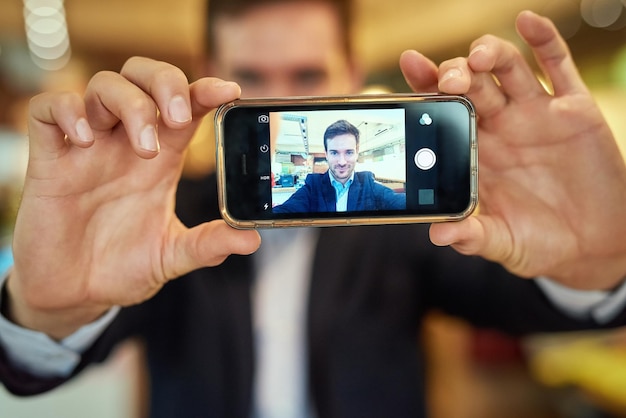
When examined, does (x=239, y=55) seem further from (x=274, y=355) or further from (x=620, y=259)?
(x=620, y=259)

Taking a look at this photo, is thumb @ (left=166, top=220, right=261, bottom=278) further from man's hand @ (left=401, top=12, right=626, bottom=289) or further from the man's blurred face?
the man's blurred face

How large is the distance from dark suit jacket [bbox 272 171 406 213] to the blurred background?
35 centimetres

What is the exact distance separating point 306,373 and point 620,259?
1.33ft

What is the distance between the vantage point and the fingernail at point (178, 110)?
0.41 meters

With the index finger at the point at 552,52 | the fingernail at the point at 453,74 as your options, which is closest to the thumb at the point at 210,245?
the fingernail at the point at 453,74

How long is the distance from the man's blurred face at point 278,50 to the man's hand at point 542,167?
1.23 feet

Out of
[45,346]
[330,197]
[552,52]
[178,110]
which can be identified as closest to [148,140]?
[178,110]

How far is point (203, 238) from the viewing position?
0.46m

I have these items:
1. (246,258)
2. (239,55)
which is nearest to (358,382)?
(246,258)

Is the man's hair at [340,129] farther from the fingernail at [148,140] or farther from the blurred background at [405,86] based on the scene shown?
the blurred background at [405,86]

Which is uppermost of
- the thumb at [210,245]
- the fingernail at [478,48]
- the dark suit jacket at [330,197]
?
the fingernail at [478,48]

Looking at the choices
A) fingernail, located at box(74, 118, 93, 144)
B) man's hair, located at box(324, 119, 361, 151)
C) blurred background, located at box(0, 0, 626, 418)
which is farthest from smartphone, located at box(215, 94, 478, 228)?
blurred background, located at box(0, 0, 626, 418)

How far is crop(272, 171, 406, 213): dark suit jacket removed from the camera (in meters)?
0.46

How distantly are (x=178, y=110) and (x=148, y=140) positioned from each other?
0.03 m
